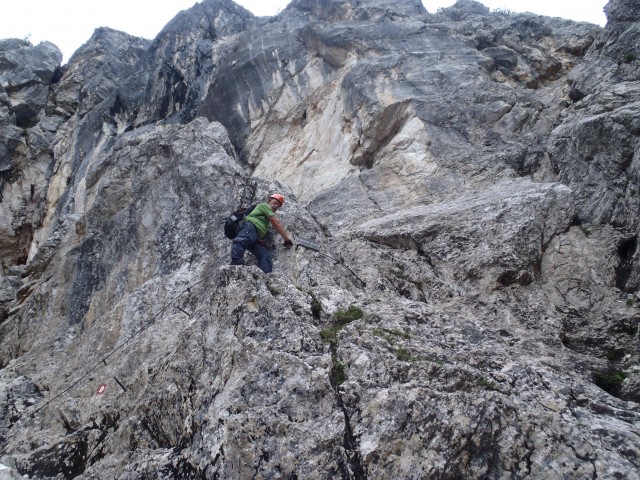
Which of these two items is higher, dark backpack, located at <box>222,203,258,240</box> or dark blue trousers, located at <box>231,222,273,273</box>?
dark backpack, located at <box>222,203,258,240</box>

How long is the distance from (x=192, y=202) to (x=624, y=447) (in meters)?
11.0

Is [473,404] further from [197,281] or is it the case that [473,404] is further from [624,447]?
[197,281]

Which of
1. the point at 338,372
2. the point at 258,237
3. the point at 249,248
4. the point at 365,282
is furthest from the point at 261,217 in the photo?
the point at 338,372

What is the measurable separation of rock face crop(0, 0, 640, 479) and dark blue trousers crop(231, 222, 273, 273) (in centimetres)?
68

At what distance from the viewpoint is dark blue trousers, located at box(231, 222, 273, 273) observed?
11.2 metres

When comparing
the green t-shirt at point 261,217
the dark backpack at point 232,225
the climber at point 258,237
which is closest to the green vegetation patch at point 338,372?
the climber at point 258,237

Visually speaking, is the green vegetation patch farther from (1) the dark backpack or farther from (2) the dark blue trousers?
(1) the dark backpack

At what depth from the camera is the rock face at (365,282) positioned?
23.8 feet

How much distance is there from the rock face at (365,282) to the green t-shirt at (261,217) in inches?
28.2

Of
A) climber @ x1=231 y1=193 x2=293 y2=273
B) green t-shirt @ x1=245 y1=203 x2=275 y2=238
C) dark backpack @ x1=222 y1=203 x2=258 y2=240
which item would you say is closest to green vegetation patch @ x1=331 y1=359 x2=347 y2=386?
climber @ x1=231 y1=193 x2=293 y2=273

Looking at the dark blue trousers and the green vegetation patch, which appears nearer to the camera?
the green vegetation patch

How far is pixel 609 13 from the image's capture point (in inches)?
686

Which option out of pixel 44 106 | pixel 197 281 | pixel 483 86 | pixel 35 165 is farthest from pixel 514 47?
pixel 44 106

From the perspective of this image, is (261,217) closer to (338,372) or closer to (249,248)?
(249,248)
